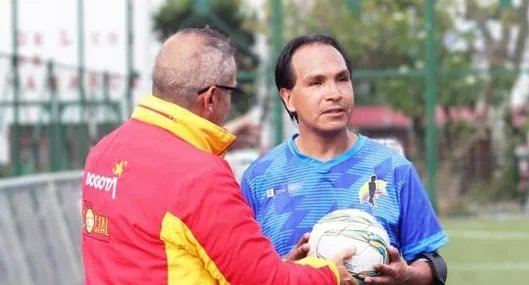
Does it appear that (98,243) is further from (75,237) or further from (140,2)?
(140,2)

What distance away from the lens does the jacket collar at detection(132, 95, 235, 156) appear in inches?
180

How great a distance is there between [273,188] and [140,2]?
2378cm

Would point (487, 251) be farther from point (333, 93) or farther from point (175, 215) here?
point (175, 215)

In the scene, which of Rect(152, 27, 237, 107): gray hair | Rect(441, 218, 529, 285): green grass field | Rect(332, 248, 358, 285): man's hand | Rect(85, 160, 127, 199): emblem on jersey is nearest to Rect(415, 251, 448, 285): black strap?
Rect(332, 248, 358, 285): man's hand

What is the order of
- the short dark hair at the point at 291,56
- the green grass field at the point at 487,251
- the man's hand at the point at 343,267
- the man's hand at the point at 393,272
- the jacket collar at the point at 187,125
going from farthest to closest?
the green grass field at the point at 487,251 → the short dark hair at the point at 291,56 → the man's hand at the point at 393,272 → the man's hand at the point at 343,267 → the jacket collar at the point at 187,125

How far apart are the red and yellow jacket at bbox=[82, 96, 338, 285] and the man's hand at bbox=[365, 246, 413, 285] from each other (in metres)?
0.25

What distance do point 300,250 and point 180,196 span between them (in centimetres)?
68

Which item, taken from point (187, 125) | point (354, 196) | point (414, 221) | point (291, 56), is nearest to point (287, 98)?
point (291, 56)

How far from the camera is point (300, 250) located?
16.2 ft

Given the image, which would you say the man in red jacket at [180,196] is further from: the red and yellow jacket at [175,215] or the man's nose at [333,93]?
the man's nose at [333,93]

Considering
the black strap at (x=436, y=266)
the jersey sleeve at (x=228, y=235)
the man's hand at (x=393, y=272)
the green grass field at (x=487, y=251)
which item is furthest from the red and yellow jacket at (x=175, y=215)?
the green grass field at (x=487, y=251)

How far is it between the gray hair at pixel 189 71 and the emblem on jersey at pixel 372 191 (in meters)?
0.76

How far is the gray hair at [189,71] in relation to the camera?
15.1ft

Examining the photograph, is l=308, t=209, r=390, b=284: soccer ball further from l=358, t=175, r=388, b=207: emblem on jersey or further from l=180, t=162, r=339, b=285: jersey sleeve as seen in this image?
l=180, t=162, r=339, b=285: jersey sleeve
